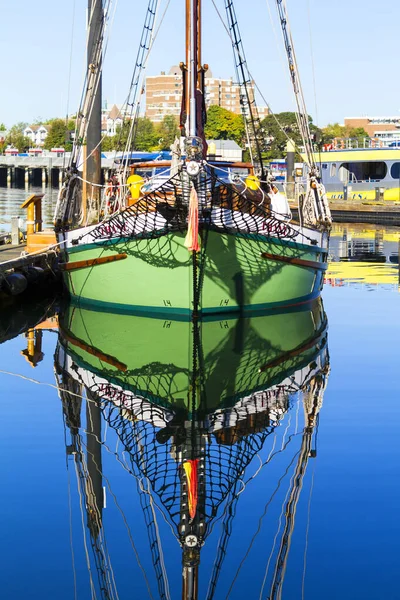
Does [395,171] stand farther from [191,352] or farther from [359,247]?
[191,352]

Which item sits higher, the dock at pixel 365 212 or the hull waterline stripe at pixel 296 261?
the hull waterline stripe at pixel 296 261

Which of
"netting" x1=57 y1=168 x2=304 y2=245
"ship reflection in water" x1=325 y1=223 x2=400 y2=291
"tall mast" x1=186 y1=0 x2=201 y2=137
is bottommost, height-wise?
"ship reflection in water" x1=325 y1=223 x2=400 y2=291

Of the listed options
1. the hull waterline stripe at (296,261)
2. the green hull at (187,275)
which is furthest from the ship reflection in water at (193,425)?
the hull waterline stripe at (296,261)

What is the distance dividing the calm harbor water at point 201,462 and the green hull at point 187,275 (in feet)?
3.38

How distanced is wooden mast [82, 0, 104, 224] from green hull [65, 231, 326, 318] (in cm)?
191

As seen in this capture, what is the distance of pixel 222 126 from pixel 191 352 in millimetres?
98884

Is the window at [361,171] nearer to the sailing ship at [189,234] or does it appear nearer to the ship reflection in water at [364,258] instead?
the ship reflection in water at [364,258]

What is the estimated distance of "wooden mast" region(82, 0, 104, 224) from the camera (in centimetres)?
2197

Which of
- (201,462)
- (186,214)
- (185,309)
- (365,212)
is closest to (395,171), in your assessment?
(365,212)

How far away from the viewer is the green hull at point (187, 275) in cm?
1884

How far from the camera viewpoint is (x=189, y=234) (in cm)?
1694

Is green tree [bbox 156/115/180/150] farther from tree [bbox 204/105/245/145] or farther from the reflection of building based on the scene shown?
the reflection of building

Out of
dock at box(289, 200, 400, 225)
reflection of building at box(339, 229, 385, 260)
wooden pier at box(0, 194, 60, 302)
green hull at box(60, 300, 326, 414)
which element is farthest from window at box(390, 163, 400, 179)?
green hull at box(60, 300, 326, 414)

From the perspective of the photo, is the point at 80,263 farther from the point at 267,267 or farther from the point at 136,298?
the point at 267,267
